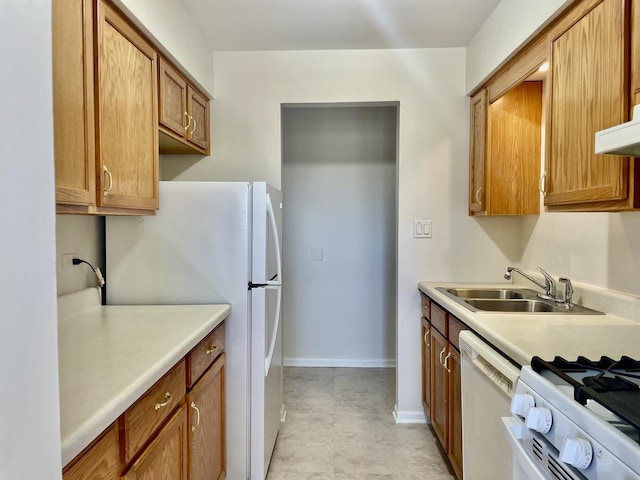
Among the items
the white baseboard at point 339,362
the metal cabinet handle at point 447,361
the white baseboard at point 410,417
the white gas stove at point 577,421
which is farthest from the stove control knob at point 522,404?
the white baseboard at point 339,362

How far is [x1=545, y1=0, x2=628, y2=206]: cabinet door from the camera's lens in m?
1.29

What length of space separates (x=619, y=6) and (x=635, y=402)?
4.03ft

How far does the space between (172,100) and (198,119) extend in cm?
40

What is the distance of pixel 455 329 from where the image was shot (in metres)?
1.90

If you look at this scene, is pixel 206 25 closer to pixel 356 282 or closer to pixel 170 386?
pixel 170 386

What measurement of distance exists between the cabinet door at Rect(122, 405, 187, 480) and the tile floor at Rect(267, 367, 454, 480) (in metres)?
0.89

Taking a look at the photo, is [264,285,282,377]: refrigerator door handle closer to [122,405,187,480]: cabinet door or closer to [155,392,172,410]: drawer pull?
[122,405,187,480]: cabinet door

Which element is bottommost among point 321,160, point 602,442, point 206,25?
point 602,442

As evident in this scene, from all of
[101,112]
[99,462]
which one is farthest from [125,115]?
[99,462]

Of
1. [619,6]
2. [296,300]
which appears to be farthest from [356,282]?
[619,6]

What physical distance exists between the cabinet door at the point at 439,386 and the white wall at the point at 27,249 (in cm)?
186

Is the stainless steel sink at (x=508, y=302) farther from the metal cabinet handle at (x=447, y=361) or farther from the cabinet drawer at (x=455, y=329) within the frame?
the metal cabinet handle at (x=447, y=361)

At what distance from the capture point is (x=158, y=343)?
1.33 m

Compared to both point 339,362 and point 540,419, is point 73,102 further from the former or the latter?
A: point 339,362
